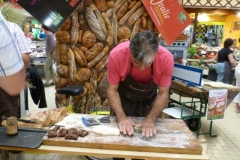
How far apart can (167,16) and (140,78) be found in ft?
5.04

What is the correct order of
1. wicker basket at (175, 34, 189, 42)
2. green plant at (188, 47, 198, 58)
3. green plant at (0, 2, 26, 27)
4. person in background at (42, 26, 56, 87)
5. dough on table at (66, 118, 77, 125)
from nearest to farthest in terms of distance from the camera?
dough on table at (66, 118, 77, 125)
green plant at (0, 2, 26, 27)
wicker basket at (175, 34, 189, 42)
person in background at (42, 26, 56, 87)
green plant at (188, 47, 198, 58)

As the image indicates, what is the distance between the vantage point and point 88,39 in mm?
3250

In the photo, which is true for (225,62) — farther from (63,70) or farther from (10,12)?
(10,12)

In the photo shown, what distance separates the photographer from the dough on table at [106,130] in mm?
1604

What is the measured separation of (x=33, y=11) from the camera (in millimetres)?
2746

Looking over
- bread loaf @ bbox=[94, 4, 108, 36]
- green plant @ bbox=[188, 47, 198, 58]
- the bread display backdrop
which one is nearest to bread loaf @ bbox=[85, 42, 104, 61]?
the bread display backdrop

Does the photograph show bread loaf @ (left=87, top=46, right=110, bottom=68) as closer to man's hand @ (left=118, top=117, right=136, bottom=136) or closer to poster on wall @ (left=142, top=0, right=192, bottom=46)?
poster on wall @ (left=142, top=0, right=192, bottom=46)

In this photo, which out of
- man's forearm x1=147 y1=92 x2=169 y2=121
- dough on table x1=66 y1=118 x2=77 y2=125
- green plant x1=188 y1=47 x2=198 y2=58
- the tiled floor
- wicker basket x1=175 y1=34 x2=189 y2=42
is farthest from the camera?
green plant x1=188 y1=47 x2=198 y2=58

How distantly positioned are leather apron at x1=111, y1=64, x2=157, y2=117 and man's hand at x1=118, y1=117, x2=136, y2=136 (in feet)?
1.40

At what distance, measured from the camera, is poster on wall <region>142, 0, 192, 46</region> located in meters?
3.22

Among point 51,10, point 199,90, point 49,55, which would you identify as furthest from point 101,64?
point 49,55

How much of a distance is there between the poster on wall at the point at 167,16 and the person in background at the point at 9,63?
2685 millimetres

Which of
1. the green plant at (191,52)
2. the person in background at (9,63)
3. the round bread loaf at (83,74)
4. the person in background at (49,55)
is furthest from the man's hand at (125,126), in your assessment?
the green plant at (191,52)

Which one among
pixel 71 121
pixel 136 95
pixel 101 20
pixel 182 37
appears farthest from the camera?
pixel 182 37
